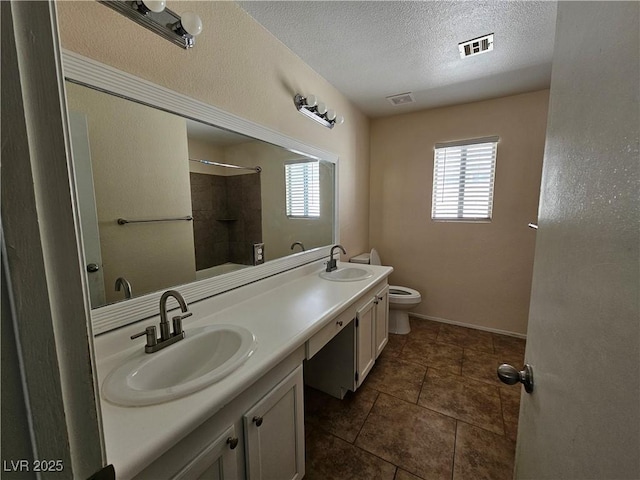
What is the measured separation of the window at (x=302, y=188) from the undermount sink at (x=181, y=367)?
1141mm

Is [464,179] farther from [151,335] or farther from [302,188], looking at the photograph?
[151,335]

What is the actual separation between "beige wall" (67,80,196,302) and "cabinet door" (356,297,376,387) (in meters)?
1.08

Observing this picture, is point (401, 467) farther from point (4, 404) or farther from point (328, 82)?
point (328, 82)

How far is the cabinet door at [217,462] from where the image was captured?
0.69 metres

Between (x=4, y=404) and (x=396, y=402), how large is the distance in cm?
196

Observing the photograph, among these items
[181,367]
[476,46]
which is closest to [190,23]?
[181,367]

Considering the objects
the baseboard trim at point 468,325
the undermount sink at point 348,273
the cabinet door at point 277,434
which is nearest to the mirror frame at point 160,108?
the undermount sink at point 348,273

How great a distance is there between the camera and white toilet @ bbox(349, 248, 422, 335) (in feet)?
8.60

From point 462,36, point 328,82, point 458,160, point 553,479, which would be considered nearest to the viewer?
point 553,479

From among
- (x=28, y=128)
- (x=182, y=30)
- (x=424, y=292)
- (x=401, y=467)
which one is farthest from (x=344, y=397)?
(x=182, y=30)

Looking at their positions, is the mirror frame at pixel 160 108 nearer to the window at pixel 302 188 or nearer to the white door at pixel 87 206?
the white door at pixel 87 206

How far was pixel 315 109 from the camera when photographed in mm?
1932

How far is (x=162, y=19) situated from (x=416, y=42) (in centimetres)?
149

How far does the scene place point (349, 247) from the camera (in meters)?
2.82
